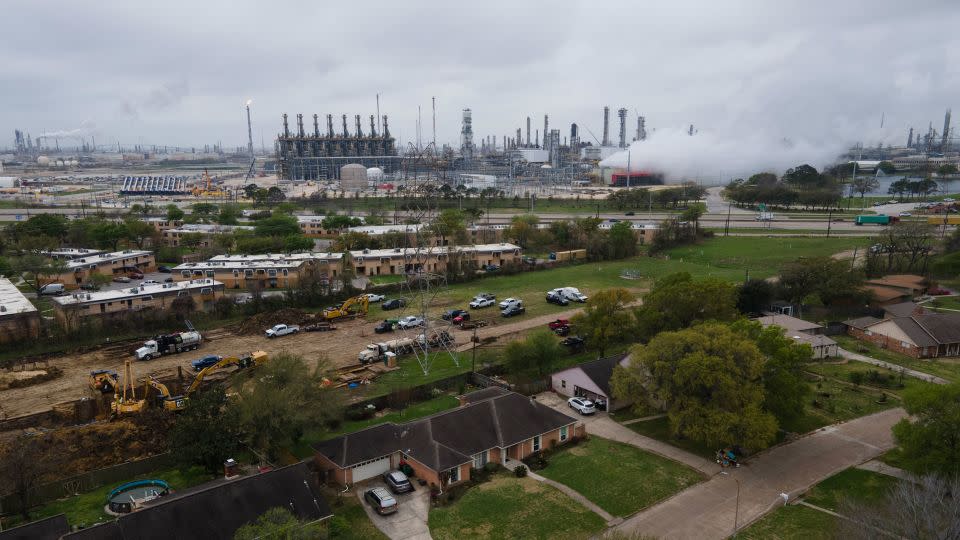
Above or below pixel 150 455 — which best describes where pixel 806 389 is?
above

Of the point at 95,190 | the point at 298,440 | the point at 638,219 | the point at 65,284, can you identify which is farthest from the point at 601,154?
the point at 298,440

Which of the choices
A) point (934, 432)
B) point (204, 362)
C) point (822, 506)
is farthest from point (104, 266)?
point (934, 432)

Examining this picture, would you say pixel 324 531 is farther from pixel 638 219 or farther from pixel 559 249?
pixel 638 219

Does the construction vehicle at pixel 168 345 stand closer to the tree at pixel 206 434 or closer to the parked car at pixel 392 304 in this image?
the parked car at pixel 392 304

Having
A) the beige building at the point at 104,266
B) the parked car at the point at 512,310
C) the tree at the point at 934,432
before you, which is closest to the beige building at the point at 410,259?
the parked car at the point at 512,310

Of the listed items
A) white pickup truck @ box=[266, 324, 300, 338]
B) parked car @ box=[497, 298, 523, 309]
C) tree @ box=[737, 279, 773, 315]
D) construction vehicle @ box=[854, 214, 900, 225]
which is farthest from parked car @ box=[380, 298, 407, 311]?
construction vehicle @ box=[854, 214, 900, 225]

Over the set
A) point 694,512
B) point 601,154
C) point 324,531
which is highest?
point 601,154
